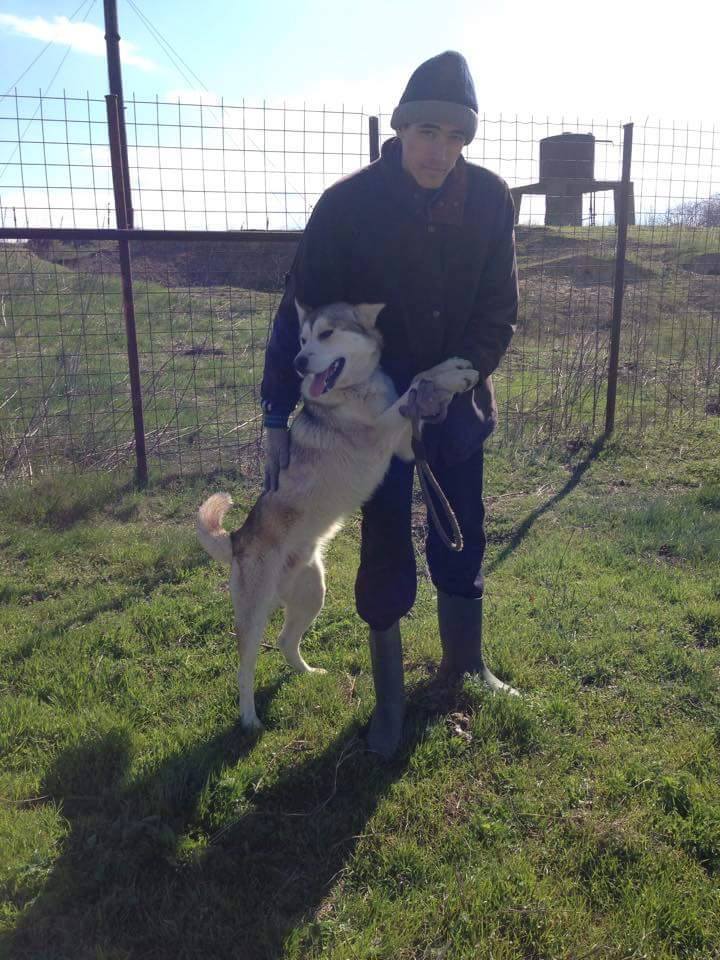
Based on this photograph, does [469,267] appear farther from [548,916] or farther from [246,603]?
[548,916]

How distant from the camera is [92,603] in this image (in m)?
4.07

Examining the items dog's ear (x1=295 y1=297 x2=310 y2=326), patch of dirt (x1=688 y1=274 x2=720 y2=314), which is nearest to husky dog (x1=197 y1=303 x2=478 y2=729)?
dog's ear (x1=295 y1=297 x2=310 y2=326)

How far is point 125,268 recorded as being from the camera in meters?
5.51

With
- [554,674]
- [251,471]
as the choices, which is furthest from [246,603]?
[251,471]

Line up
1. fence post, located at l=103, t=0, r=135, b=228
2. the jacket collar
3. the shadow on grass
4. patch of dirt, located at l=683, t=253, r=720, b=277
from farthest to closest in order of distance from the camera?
patch of dirt, located at l=683, t=253, r=720, b=277 → fence post, located at l=103, t=0, r=135, b=228 → the shadow on grass → the jacket collar

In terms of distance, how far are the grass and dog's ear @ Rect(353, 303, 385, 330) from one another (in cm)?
158

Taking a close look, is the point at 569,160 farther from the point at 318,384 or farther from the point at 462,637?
the point at 462,637

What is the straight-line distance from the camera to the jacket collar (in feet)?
8.43

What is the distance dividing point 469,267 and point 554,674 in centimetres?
183

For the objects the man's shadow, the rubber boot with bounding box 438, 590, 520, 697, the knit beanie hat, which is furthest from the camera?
the rubber boot with bounding box 438, 590, 520, 697

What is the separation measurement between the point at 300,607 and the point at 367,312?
1374 millimetres

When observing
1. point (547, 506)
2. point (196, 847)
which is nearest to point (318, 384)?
point (196, 847)

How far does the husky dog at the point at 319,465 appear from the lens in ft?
9.18

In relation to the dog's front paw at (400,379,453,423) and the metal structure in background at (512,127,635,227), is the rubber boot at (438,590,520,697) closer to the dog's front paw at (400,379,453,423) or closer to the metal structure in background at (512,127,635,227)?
the dog's front paw at (400,379,453,423)
